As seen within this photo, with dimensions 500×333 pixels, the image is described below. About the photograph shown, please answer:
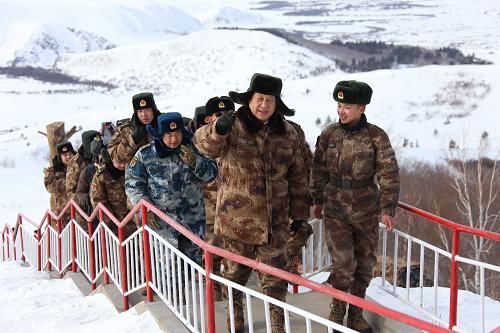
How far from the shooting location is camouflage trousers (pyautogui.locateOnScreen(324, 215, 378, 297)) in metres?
4.29

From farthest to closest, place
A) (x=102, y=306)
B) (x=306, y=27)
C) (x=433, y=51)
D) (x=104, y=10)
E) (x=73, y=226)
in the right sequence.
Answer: (x=104, y=10) < (x=306, y=27) < (x=433, y=51) < (x=73, y=226) < (x=102, y=306)

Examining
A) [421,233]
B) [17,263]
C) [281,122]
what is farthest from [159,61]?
[281,122]

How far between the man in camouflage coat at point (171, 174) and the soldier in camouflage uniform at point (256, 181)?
0.60m

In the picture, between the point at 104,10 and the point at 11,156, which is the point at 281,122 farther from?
the point at 104,10

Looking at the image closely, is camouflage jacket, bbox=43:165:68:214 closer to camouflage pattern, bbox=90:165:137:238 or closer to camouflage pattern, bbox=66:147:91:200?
camouflage pattern, bbox=66:147:91:200

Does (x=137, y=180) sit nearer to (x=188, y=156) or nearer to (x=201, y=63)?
(x=188, y=156)

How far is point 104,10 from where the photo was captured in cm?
16425

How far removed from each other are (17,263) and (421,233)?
659 inches

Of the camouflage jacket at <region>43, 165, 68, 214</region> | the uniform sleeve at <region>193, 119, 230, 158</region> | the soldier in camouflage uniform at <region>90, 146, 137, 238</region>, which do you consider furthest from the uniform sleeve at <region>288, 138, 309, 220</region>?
the camouflage jacket at <region>43, 165, 68, 214</region>

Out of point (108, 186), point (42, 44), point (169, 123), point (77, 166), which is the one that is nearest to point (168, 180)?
point (169, 123)

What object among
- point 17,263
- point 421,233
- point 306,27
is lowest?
point 421,233

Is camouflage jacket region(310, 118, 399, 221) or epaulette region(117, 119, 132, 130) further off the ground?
epaulette region(117, 119, 132, 130)

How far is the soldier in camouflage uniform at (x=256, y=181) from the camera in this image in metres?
3.93

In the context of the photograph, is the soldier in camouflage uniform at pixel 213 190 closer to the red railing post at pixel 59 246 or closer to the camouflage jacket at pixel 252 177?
the camouflage jacket at pixel 252 177
